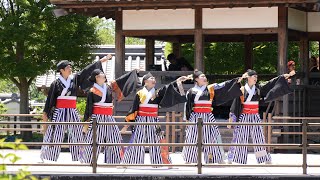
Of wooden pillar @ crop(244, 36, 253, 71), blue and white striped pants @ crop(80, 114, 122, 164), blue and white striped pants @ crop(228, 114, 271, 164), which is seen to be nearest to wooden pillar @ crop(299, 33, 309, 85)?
wooden pillar @ crop(244, 36, 253, 71)

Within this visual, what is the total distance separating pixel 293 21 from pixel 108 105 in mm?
6596

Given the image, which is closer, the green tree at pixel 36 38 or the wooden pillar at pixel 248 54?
the wooden pillar at pixel 248 54

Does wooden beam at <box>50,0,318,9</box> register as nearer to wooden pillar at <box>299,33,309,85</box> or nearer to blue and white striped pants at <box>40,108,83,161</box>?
wooden pillar at <box>299,33,309,85</box>

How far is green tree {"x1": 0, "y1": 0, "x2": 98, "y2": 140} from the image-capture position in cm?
2403

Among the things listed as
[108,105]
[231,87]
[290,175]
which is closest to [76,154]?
[108,105]

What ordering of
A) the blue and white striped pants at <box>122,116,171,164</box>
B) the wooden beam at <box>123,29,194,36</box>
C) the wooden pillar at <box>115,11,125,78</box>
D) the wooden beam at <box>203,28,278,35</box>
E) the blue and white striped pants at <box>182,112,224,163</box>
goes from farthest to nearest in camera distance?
the wooden pillar at <box>115,11,125,78</box> → the wooden beam at <box>123,29,194,36</box> → the wooden beam at <box>203,28,278,35</box> → the blue and white striped pants at <box>182,112,224,163</box> → the blue and white striped pants at <box>122,116,171,164</box>

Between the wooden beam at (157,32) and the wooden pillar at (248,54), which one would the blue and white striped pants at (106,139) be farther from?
the wooden pillar at (248,54)

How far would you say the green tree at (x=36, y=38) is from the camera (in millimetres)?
24031

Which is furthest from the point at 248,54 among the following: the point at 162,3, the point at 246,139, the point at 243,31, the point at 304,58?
the point at 246,139

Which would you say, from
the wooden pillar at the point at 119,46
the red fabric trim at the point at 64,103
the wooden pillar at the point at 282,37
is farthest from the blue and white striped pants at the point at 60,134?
the wooden pillar at the point at 282,37

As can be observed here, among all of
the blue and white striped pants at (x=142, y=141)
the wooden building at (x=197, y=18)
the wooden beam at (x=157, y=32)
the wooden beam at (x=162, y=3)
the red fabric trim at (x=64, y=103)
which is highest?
the wooden beam at (x=162, y=3)

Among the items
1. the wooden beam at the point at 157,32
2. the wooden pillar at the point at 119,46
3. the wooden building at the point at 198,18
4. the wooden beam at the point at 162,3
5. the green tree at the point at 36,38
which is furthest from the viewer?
the green tree at the point at 36,38

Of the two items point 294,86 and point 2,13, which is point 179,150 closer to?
point 294,86

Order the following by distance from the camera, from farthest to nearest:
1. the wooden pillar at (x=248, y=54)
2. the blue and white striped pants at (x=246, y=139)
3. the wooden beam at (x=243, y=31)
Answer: the wooden pillar at (x=248, y=54), the wooden beam at (x=243, y=31), the blue and white striped pants at (x=246, y=139)
